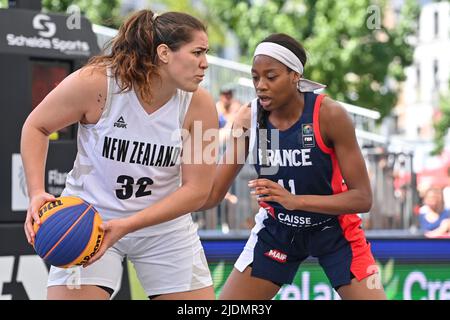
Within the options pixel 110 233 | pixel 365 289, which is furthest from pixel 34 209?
pixel 365 289

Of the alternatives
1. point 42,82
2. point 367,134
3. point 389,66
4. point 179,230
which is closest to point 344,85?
point 389,66

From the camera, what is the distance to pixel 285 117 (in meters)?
5.33

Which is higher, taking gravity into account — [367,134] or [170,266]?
[367,134]

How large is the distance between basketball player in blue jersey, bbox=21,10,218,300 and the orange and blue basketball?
0.06m

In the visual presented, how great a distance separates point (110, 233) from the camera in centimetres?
438

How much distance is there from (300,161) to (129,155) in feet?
3.47

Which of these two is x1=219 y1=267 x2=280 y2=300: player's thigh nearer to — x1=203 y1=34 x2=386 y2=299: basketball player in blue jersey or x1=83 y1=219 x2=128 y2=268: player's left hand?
x1=203 y1=34 x2=386 y2=299: basketball player in blue jersey

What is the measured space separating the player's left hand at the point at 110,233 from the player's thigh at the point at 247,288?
1.14m

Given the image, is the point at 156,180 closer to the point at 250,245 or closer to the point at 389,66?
the point at 250,245

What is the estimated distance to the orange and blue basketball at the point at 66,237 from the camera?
4.32 meters

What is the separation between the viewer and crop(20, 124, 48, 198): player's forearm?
4449 mm

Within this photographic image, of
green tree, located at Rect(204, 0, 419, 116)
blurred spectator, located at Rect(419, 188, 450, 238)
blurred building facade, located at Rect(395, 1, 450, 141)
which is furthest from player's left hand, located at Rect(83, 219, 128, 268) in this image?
blurred building facade, located at Rect(395, 1, 450, 141)

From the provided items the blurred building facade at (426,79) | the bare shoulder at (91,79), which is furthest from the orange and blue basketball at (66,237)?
the blurred building facade at (426,79)
